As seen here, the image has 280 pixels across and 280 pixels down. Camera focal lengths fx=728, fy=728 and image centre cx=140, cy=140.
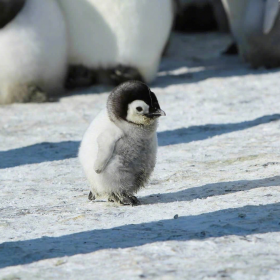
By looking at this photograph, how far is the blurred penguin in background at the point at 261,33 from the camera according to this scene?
7.03 metres

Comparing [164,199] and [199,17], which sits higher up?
[164,199]

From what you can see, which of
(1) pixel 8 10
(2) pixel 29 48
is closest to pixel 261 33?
(2) pixel 29 48

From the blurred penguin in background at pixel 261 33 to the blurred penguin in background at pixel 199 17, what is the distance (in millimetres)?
2696

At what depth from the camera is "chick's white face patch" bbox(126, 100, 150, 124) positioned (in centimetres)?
327

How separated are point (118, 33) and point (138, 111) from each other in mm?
3410

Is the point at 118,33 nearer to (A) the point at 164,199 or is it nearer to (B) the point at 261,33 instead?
(B) the point at 261,33

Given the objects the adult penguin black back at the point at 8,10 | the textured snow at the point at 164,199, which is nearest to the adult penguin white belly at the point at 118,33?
the textured snow at the point at 164,199

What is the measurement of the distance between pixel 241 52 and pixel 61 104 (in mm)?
2412

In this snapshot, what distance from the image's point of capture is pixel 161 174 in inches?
157

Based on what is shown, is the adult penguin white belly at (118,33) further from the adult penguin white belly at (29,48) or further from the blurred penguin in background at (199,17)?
the blurred penguin in background at (199,17)

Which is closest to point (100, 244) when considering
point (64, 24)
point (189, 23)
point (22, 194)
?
point (22, 194)

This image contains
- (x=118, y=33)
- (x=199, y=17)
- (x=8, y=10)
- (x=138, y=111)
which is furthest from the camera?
(x=199, y=17)

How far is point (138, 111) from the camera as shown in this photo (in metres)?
3.28

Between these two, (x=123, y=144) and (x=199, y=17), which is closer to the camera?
(x=123, y=144)
